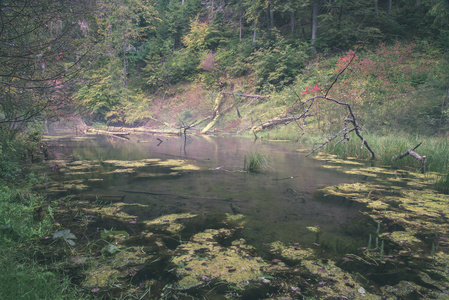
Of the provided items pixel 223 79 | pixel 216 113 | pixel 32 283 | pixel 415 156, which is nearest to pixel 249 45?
pixel 223 79

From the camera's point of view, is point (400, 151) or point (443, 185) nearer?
point (443, 185)

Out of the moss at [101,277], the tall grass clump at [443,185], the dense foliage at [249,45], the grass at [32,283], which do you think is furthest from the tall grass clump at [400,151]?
the grass at [32,283]

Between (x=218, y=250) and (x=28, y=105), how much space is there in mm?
3960

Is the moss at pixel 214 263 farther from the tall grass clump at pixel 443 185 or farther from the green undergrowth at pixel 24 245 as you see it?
the tall grass clump at pixel 443 185

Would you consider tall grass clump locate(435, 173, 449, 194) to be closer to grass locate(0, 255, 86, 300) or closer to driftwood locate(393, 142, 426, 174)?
driftwood locate(393, 142, 426, 174)

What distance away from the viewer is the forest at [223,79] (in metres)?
3.55

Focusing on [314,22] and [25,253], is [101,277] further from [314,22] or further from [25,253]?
[314,22]

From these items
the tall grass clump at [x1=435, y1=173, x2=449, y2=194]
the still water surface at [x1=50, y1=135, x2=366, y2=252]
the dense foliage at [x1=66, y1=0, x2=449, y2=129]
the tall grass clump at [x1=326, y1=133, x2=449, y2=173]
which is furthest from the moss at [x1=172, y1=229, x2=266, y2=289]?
the dense foliage at [x1=66, y1=0, x2=449, y2=129]

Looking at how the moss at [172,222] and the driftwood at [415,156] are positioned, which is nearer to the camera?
the moss at [172,222]

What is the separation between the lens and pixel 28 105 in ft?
14.4

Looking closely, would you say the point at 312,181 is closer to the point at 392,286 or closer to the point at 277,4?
the point at 392,286

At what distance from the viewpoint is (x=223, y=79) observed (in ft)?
66.0

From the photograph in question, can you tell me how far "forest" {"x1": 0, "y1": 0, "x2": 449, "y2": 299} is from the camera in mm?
3547

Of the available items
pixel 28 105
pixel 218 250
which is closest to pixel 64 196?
pixel 28 105
